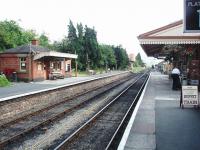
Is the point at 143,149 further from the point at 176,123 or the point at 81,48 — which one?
the point at 81,48

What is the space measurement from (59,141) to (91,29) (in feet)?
218

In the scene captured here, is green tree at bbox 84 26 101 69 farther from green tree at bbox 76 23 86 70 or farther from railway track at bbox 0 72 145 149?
railway track at bbox 0 72 145 149

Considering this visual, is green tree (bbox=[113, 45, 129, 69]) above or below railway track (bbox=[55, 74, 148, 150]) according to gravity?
above

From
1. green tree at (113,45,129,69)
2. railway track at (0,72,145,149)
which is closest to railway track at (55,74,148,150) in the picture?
railway track at (0,72,145,149)

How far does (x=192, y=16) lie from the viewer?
9016mm

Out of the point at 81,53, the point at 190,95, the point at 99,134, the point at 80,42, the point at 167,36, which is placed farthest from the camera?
the point at 80,42

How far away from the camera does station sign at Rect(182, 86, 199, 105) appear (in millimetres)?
15561

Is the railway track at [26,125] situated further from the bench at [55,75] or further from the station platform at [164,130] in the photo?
the bench at [55,75]

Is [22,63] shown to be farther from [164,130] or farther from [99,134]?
[164,130]

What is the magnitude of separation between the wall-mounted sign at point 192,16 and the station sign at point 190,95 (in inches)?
266

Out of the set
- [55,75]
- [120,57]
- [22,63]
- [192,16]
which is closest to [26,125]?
[192,16]

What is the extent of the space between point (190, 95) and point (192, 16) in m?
7.14

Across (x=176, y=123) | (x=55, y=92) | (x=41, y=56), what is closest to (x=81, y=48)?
(x=41, y=56)

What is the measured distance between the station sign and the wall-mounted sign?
677 cm
